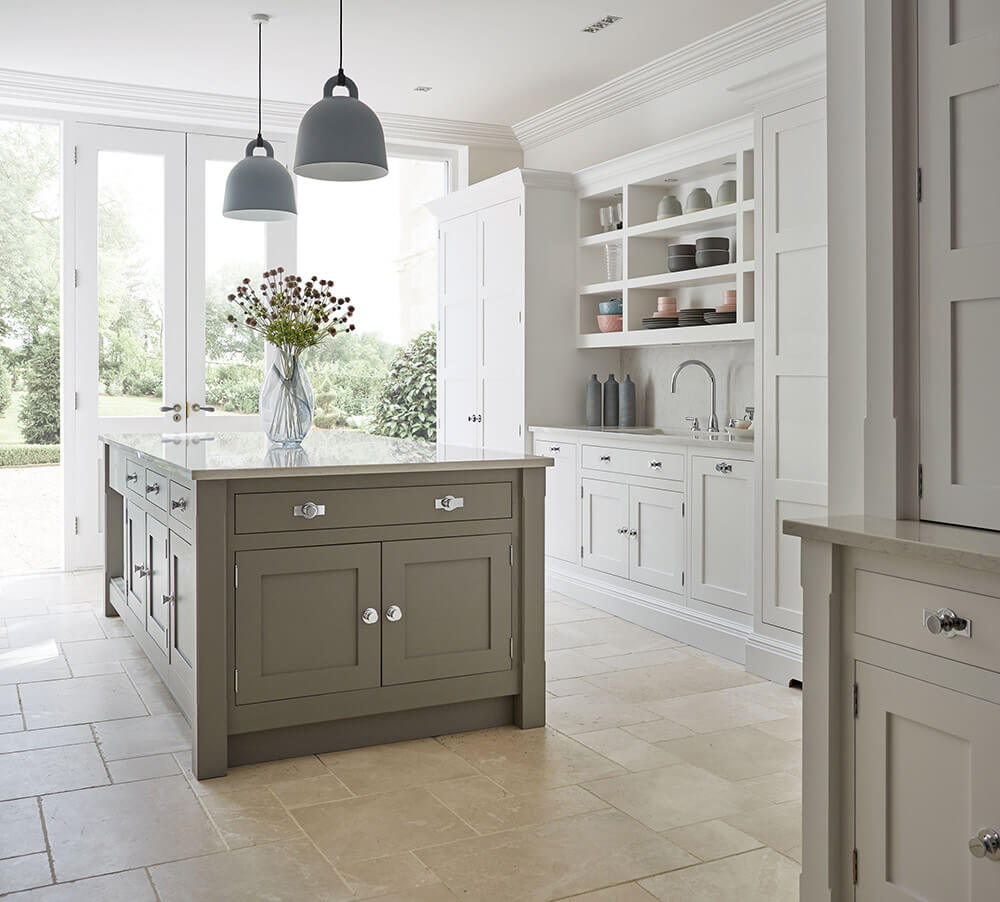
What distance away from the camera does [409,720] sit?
329 centimetres

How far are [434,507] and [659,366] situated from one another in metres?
2.76

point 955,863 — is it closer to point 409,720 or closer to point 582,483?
point 409,720

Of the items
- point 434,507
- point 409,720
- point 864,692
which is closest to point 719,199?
point 434,507

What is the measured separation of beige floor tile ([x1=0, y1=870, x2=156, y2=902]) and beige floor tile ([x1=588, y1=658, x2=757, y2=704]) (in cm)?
193

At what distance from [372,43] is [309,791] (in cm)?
390

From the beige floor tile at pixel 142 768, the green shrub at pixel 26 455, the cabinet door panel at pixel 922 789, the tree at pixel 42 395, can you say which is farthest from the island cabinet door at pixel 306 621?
the green shrub at pixel 26 455

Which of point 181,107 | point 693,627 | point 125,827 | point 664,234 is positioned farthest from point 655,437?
point 181,107

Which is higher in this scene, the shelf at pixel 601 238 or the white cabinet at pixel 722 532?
the shelf at pixel 601 238

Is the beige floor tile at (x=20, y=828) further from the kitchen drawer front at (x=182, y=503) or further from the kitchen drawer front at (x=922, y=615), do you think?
the kitchen drawer front at (x=922, y=615)

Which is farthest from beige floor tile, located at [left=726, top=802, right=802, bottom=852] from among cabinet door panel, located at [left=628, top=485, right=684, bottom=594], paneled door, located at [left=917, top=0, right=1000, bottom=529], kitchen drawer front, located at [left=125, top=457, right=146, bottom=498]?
kitchen drawer front, located at [left=125, top=457, right=146, bottom=498]

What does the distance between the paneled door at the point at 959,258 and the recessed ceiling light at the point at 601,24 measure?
3.10 meters

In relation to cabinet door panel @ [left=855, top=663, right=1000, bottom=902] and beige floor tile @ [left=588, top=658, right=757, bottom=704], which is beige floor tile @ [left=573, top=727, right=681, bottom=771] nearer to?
beige floor tile @ [left=588, top=658, right=757, bottom=704]

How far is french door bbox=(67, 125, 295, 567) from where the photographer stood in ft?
20.5

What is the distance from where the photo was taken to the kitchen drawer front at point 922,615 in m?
1.66
